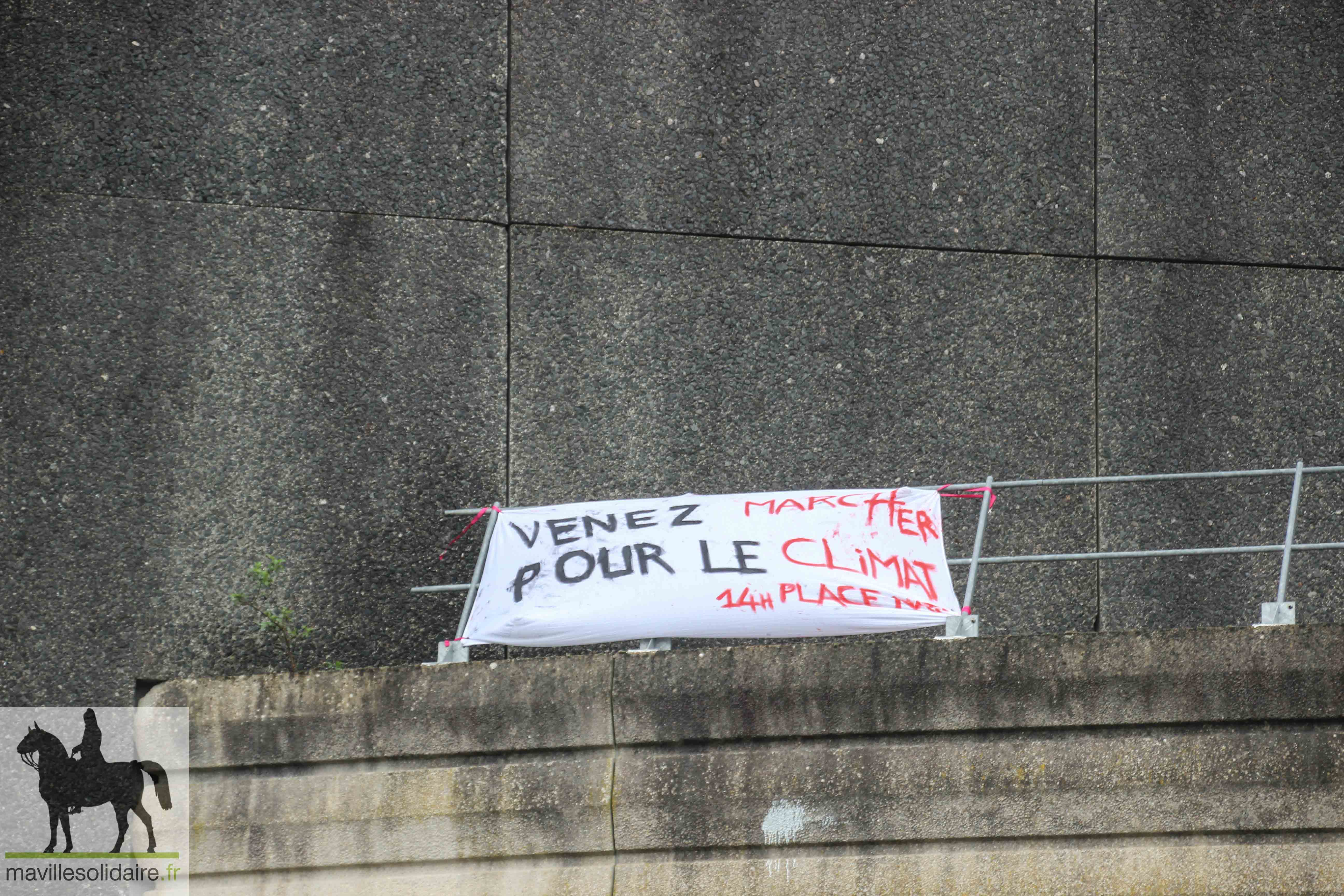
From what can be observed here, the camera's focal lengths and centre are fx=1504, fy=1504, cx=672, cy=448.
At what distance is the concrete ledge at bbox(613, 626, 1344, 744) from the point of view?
5289 mm

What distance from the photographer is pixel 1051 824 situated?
5.34 metres

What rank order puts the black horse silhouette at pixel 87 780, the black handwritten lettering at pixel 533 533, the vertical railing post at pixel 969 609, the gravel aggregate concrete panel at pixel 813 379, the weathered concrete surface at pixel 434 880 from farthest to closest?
1. the gravel aggregate concrete panel at pixel 813 379
2. the black handwritten lettering at pixel 533 533
3. the black horse silhouette at pixel 87 780
4. the vertical railing post at pixel 969 609
5. the weathered concrete surface at pixel 434 880

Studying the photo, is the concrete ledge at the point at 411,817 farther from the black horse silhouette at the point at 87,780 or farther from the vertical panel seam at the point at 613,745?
the black horse silhouette at the point at 87,780

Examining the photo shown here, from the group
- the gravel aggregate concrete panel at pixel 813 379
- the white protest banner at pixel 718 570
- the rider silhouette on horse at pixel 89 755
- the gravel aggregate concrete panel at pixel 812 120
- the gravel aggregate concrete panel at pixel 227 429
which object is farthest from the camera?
the gravel aggregate concrete panel at pixel 812 120

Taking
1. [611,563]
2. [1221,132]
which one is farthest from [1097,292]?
[611,563]

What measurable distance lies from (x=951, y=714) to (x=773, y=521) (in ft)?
3.53

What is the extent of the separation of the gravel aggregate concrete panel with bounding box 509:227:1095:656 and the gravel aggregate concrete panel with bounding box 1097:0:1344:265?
62cm

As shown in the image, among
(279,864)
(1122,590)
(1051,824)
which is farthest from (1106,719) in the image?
(279,864)

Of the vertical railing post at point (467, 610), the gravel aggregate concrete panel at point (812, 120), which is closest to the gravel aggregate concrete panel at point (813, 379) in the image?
the gravel aggregate concrete panel at point (812, 120)

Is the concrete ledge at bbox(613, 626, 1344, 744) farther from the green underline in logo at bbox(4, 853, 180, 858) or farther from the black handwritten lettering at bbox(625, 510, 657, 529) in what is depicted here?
the green underline in logo at bbox(4, 853, 180, 858)

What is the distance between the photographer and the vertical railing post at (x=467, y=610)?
5949mm

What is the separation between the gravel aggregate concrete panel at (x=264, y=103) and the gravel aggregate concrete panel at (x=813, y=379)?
65 centimetres

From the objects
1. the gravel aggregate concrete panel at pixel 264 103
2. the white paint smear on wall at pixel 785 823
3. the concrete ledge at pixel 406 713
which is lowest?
the white paint smear on wall at pixel 785 823

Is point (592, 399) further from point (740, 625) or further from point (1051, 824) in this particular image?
point (1051, 824)
